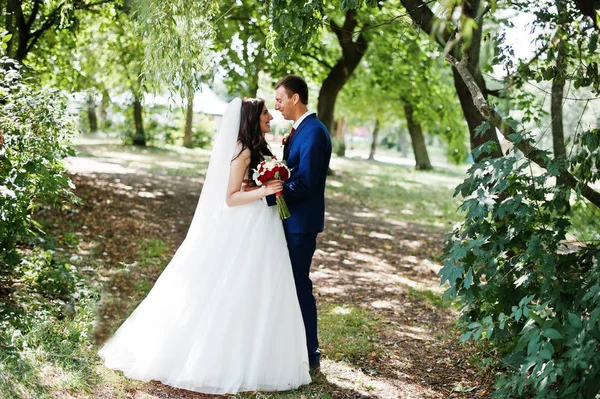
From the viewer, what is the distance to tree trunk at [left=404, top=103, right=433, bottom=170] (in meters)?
31.6

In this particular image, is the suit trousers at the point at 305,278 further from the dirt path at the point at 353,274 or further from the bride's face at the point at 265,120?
the bride's face at the point at 265,120

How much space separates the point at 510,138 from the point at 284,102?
72.7 inches

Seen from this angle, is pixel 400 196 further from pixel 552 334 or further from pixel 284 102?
pixel 552 334

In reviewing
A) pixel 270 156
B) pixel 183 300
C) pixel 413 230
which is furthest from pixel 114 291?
pixel 413 230

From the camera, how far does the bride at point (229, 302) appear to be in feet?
16.3

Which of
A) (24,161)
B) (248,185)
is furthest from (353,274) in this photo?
(24,161)

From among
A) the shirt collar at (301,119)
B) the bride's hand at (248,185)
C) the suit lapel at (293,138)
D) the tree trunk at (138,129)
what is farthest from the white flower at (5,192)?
the tree trunk at (138,129)

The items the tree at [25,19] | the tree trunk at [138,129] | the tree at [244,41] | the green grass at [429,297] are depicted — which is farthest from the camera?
the tree trunk at [138,129]

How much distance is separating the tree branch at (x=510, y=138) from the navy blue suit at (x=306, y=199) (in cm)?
121

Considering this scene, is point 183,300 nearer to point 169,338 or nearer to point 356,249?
point 169,338

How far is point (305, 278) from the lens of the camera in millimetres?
5449

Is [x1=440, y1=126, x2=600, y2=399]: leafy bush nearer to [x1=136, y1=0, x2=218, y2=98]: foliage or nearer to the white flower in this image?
[x1=136, y1=0, x2=218, y2=98]: foliage

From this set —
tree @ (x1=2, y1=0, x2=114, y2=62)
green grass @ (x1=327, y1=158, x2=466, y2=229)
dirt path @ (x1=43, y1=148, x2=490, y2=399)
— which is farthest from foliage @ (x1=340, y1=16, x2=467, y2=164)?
tree @ (x1=2, y1=0, x2=114, y2=62)

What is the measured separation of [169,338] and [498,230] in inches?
108
